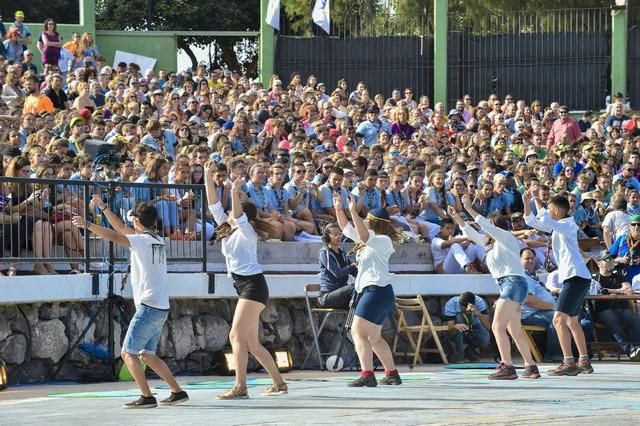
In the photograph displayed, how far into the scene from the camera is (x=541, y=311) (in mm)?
19656

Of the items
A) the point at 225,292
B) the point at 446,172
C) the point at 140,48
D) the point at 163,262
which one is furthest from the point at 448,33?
the point at 163,262

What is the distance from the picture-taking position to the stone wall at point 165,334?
52.3 feet

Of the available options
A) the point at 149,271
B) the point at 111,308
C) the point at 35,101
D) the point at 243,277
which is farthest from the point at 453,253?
the point at 149,271

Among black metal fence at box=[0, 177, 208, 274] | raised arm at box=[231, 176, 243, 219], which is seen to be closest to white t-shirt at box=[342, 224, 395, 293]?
raised arm at box=[231, 176, 243, 219]

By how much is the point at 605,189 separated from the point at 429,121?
472cm

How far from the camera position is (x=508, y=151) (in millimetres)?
25328

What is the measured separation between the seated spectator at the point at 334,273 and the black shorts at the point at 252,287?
12.8 feet

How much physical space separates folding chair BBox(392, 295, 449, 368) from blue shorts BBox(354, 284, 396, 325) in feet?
13.7

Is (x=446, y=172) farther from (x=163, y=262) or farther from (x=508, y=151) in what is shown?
(x=163, y=262)

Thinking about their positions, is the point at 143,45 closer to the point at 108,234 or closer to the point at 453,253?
the point at 453,253

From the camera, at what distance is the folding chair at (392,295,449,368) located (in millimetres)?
18578

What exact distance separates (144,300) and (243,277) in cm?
118

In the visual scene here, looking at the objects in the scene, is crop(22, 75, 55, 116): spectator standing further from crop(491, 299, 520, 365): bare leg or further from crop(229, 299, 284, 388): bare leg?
crop(229, 299, 284, 388): bare leg

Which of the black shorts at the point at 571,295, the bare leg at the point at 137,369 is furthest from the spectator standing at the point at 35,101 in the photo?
the bare leg at the point at 137,369
